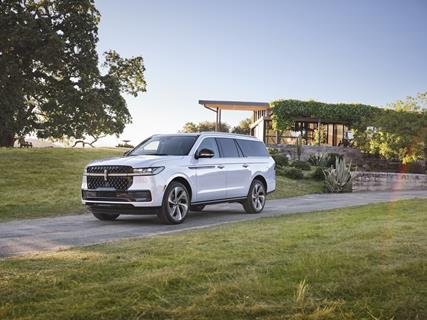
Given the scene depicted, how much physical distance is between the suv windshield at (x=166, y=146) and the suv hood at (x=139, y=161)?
479 millimetres

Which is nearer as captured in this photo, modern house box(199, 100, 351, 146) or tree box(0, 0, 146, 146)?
tree box(0, 0, 146, 146)

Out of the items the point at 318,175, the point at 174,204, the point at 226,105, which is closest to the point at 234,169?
the point at 174,204

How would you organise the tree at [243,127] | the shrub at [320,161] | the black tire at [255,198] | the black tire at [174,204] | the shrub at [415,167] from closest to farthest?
1. the black tire at [174,204]
2. the black tire at [255,198]
3. the shrub at [320,161]
4. the shrub at [415,167]
5. the tree at [243,127]

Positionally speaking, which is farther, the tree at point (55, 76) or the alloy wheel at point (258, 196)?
the tree at point (55, 76)

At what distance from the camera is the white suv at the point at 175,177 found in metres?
10.4

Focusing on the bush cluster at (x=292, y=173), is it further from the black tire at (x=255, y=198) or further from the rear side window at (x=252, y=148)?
the black tire at (x=255, y=198)

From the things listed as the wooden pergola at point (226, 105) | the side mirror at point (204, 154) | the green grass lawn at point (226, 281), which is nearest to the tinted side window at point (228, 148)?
the side mirror at point (204, 154)

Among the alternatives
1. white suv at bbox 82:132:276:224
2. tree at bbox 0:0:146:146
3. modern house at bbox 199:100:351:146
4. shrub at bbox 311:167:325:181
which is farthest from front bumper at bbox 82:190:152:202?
modern house at bbox 199:100:351:146

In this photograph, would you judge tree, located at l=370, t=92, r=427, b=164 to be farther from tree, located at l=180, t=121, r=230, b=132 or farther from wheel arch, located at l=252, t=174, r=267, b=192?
tree, located at l=180, t=121, r=230, b=132

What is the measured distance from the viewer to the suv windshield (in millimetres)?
11531

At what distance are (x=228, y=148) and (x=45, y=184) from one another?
7499mm

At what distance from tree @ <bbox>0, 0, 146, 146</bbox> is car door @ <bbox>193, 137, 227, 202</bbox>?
19.9 m

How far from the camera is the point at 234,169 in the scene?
41.8 feet

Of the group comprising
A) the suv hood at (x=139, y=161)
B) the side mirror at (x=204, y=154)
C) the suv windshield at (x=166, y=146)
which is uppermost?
the suv windshield at (x=166, y=146)
